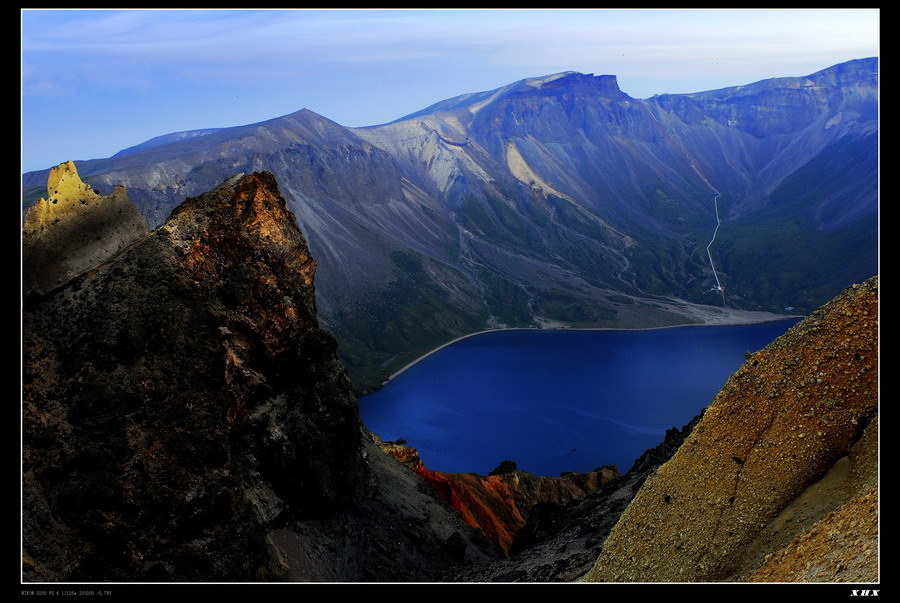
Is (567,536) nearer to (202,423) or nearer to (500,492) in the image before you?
(202,423)

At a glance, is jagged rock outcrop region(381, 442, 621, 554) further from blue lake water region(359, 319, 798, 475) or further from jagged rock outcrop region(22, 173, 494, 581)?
blue lake water region(359, 319, 798, 475)

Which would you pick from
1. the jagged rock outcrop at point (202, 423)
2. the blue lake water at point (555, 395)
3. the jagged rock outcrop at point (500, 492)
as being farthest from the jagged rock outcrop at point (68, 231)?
the blue lake water at point (555, 395)

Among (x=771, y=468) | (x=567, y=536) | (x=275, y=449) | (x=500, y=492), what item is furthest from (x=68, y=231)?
(x=500, y=492)

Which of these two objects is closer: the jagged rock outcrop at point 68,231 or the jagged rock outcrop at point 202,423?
the jagged rock outcrop at point 202,423

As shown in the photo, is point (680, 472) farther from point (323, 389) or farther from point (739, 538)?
point (323, 389)

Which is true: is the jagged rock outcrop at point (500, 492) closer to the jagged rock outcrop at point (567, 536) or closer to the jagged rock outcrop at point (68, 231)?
the jagged rock outcrop at point (567, 536)
